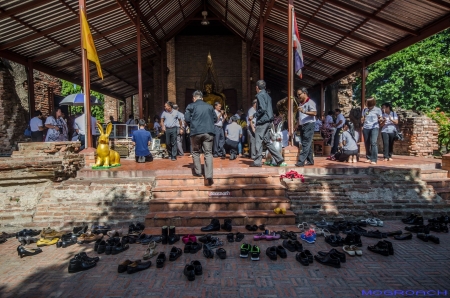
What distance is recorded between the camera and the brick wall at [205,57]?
16.4 metres

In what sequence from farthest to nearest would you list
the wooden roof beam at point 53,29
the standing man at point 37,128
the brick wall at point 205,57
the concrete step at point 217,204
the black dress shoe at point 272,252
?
1. the brick wall at point 205,57
2. the wooden roof beam at point 53,29
3. the standing man at point 37,128
4. the concrete step at point 217,204
5. the black dress shoe at point 272,252

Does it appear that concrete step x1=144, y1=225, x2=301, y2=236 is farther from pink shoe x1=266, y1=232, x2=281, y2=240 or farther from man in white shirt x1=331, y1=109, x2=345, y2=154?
man in white shirt x1=331, y1=109, x2=345, y2=154

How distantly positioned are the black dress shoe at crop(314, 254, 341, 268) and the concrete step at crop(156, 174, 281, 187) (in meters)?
2.35

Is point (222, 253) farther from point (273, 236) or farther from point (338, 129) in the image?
point (338, 129)

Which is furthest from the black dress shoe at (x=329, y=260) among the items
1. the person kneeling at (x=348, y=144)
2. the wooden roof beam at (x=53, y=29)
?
the wooden roof beam at (x=53, y=29)

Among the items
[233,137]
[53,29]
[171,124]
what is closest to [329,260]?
[233,137]

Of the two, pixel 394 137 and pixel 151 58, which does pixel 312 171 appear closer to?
pixel 394 137

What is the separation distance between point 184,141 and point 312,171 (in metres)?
6.53

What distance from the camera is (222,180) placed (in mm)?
5789

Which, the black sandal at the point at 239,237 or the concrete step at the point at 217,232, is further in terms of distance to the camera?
the concrete step at the point at 217,232

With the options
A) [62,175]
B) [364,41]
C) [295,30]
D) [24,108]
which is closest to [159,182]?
[62,175]

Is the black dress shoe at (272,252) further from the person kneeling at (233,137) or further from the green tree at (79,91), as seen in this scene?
the green tree at (79,91)

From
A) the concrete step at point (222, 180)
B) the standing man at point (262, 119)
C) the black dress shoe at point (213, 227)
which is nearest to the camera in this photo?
the black dress shoe at point (213, 227)

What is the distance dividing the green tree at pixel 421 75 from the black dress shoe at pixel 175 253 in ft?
73.2
